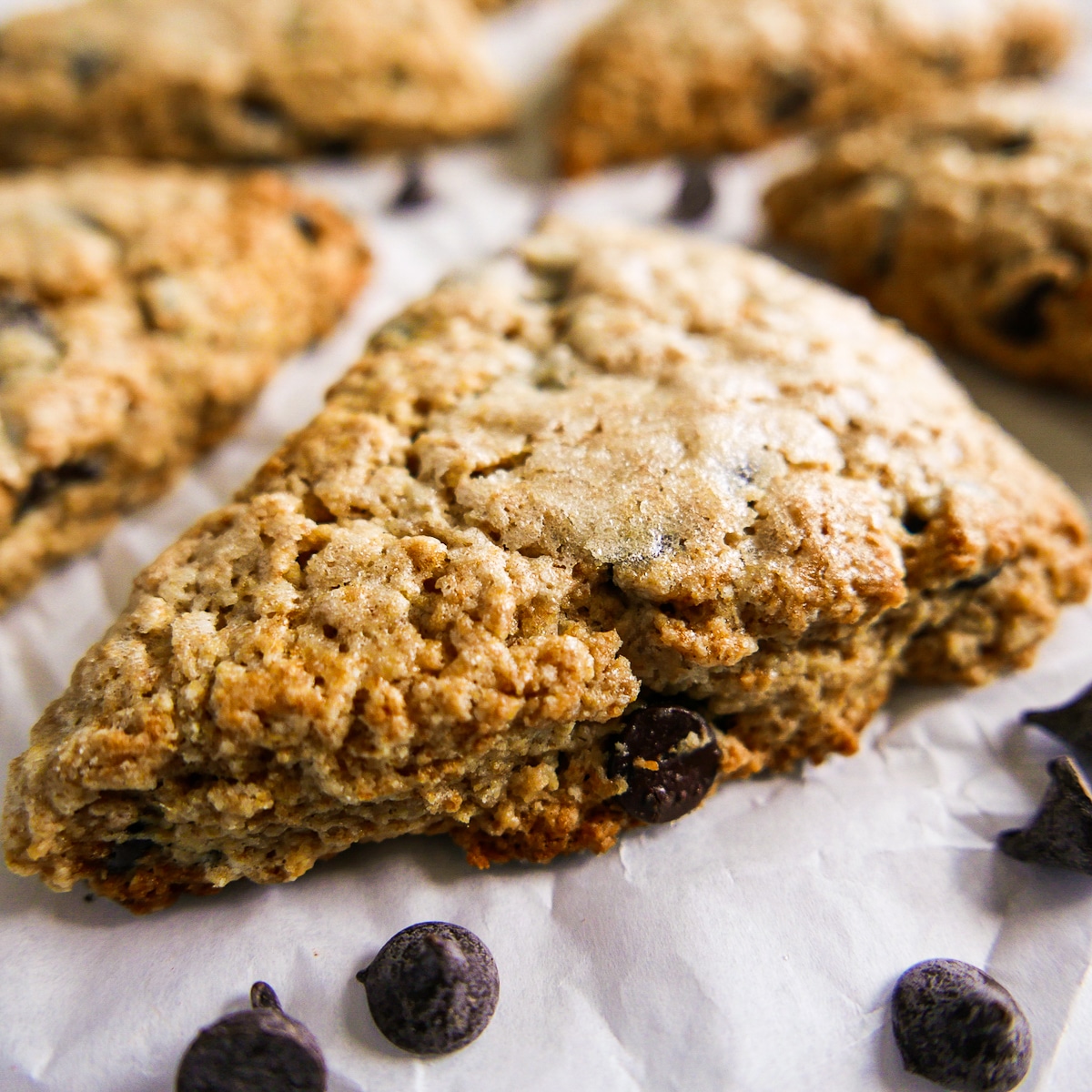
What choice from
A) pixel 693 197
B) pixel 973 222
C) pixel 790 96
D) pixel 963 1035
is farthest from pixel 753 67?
pixel 963 1035

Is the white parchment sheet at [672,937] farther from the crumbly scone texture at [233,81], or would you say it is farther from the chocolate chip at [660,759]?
the crumbly scone texture at [233,81]

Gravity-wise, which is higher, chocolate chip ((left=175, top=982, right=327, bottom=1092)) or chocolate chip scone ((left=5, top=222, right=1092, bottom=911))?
chocolate chip scone ((left=5, top=222, right=1092, bottom=911))

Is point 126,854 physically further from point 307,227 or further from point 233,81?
point 233,81

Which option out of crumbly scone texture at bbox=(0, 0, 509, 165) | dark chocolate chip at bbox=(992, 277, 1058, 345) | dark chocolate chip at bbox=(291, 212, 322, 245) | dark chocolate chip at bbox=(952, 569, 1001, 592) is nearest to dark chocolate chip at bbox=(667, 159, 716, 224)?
crumbly scone texture at bbox=(0, 0, 509, 165)

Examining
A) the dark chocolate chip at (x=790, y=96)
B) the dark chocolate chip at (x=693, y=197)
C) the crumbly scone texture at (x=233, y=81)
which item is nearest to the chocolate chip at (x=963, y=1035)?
the dark chocolate chip at (x=693, y=197)

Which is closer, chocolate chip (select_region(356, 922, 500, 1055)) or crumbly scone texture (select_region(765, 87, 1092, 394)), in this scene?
chocolate chip (select_region(356, 922, 500, 1055))

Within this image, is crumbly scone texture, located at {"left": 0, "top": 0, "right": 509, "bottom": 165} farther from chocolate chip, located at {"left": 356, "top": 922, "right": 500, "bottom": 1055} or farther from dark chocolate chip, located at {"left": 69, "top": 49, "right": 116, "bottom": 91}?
chocolate chip, located at {"left": 356, "top": 922, "right": 500, "bottom": 1055}

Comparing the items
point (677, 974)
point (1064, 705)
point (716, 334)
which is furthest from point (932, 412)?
point (677, 974)

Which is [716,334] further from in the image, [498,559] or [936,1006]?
[936,1006]
